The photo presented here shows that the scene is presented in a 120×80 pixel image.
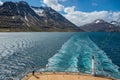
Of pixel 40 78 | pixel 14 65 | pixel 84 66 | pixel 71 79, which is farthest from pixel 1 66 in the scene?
pixel 71 79

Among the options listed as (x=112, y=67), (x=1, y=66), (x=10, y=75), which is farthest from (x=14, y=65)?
(x=112, y=67)

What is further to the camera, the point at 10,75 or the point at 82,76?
the point at 10,75

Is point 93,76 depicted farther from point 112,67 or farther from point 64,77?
point 112,67

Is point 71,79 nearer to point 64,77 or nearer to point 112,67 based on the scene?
point 64,77

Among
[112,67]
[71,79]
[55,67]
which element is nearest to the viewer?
[71,79]

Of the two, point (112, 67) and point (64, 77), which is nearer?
point (64, 77)

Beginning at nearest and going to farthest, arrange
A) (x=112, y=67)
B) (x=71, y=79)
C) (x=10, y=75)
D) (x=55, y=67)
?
(x=71, y=79) < (x=10, y=75) < (x=55, y=67) < (x=112, y=67)

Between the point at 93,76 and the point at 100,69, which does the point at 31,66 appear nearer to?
the point at 100,69

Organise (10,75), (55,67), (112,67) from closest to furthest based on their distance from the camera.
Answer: (10,75) < (55,67) < (112,67)

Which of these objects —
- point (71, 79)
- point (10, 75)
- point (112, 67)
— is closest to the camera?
point (71, 79)
